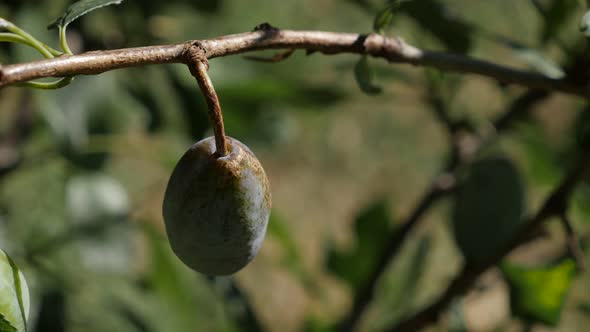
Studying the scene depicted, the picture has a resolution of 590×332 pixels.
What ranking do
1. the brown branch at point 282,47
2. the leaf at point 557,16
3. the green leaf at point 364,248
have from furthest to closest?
the green leaf at point 364,248 → the leaf at point 557,16 → the brown branch at point 282,47

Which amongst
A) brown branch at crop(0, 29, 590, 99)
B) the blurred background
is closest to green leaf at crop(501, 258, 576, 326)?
the blurred background

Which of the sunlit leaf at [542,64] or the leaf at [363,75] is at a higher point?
the sunlit leaf at [542,64]

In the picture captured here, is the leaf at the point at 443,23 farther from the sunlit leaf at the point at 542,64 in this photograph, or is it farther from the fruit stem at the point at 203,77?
the fruit stem at the point at 203,77

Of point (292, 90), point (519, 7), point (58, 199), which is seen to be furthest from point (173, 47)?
point (519, 7)

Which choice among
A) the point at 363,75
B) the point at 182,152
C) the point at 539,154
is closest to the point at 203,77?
the point at 363,75

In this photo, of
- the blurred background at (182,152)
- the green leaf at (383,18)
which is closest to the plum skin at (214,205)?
the green leaf at (383,18)

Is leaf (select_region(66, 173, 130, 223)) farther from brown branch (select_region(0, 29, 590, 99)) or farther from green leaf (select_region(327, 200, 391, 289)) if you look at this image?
brown branch (select_region(0, 29, 590, 99))

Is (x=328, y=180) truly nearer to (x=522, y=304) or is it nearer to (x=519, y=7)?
(x=519, y=7)
